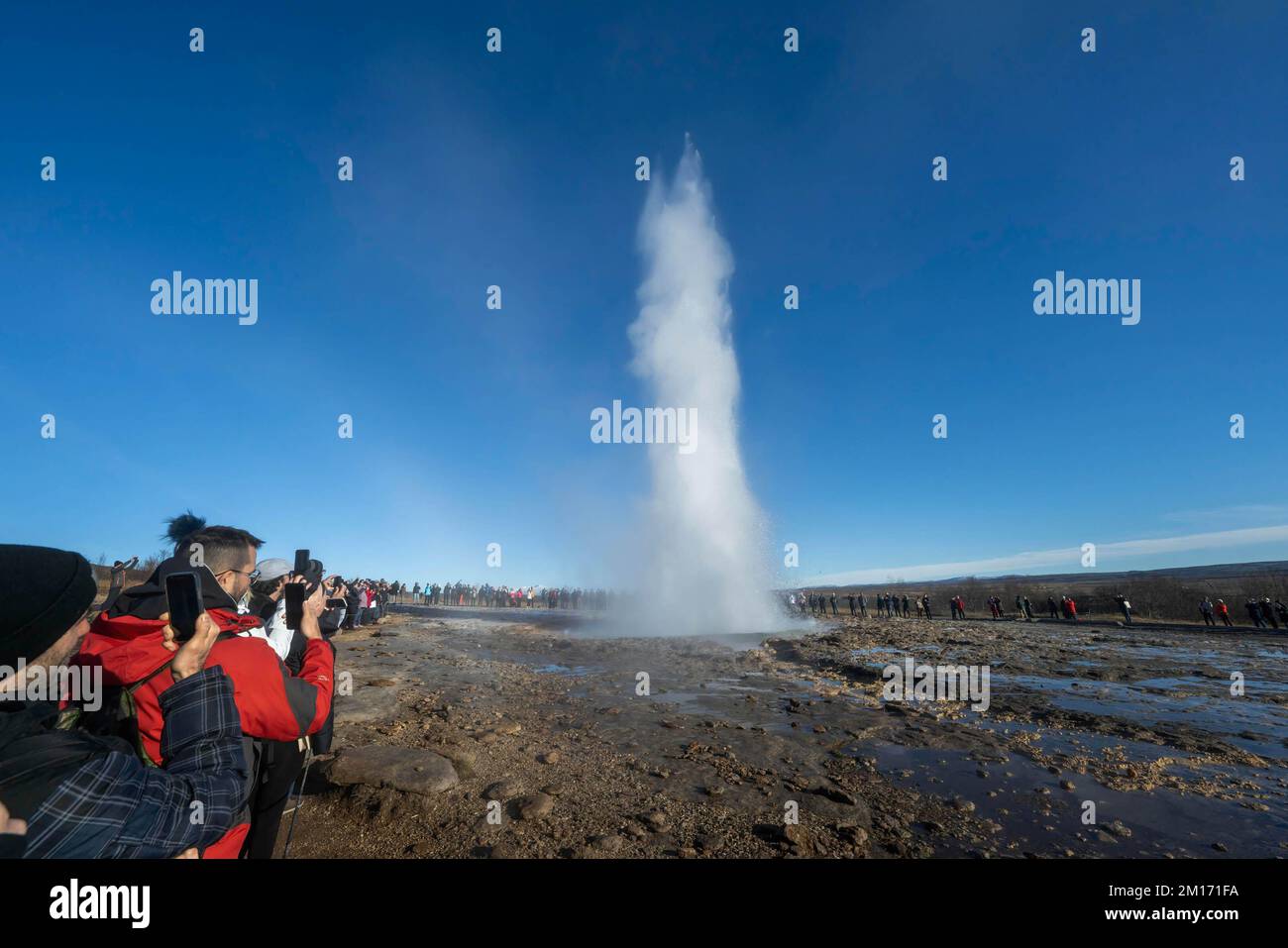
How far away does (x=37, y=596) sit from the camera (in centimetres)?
161

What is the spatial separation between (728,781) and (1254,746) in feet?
28.8

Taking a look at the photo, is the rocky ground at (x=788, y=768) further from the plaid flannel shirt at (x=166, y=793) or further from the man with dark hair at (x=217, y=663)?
the plaid flannel shirt at (x=166, y=793)

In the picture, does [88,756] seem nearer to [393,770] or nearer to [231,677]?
[231,677]

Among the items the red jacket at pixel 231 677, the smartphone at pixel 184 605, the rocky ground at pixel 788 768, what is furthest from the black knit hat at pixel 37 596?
the rocky ground at pixel 788 768

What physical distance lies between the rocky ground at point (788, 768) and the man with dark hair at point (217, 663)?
9.29 ft

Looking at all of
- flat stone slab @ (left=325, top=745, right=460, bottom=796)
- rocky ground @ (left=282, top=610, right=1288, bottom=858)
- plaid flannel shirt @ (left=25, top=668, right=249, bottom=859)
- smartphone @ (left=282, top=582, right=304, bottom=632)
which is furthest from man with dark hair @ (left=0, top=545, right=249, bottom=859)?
flat stone slab @ (left=325, top=745, right=460, bottom=796)

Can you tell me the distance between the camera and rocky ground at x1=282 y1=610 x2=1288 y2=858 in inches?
187

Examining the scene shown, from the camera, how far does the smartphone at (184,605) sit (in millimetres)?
1951

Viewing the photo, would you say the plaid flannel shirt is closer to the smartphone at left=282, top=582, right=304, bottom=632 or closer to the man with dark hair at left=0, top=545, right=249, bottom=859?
the man with dark hair at left=0, top=545, right=249, bottom=859

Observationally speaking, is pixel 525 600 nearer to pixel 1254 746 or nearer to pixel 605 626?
pixel 605 626

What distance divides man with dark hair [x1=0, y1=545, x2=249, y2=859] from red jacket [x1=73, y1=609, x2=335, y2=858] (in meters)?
0.08

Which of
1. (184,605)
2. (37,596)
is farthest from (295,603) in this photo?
(37,596)

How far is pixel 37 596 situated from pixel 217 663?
0.87 metres

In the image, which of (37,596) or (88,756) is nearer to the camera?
(88,756)
